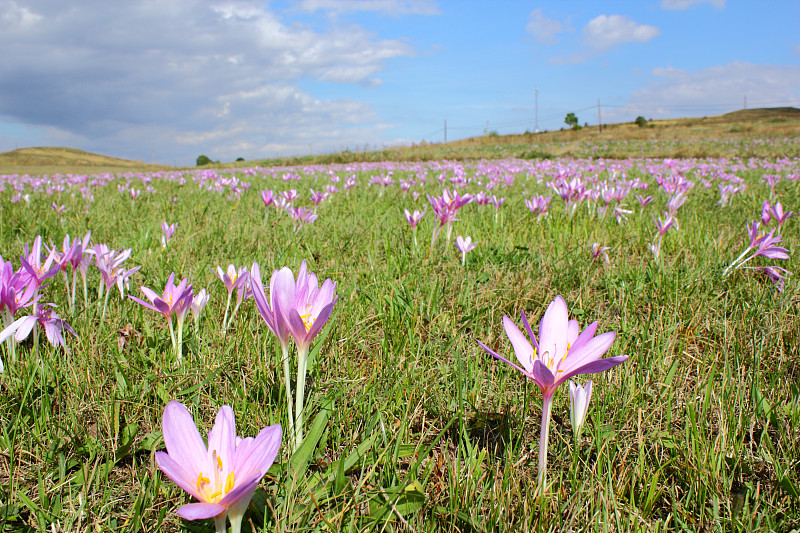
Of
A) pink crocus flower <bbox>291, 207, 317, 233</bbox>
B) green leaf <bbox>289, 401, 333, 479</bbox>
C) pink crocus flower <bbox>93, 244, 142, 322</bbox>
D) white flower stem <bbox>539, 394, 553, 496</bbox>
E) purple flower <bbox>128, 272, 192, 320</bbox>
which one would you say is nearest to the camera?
white flower stem <bbox>539, 394, 553, 496</bbox>

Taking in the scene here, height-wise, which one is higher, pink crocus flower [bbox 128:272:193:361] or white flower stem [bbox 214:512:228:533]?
pink crocus flower [bbox 128:272:193:361]

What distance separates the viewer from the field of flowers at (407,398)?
1023 mm

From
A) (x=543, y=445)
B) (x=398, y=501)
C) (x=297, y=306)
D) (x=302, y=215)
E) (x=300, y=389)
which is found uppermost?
(x=302, y=215)

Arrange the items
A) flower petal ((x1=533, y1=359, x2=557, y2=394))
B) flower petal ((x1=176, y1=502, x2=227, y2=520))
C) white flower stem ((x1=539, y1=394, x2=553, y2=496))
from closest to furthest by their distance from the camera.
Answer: flower petal ((x1=176, y1=502, x2=227, y2=520)) < flower petal ((x1=533, y1=359, x2=557, y2=394)) < white flower stem ((x1=539, y1=394, x2=553, y2=496))

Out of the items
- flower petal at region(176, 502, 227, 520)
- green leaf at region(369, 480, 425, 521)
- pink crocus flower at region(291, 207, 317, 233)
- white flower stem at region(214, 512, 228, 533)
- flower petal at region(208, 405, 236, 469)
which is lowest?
green leaf at region(369, 480, 425, 521)

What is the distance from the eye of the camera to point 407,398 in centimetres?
152

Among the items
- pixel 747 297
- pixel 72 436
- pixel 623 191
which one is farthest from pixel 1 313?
pixel 623 191

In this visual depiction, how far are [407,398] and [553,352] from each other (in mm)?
634

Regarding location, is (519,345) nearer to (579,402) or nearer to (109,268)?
(579,402)

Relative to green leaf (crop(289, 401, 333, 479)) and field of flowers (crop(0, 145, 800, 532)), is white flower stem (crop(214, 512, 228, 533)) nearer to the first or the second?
field of flowers (crop(0, 145, 800, 532))

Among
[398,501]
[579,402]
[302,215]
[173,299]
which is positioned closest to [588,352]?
[579,402]

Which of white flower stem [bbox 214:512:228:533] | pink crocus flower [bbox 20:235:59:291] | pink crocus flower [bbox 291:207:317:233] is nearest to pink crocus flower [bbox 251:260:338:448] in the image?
white flower stem [bbox 214:512:228:533]

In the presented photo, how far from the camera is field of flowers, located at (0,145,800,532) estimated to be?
1.02 m

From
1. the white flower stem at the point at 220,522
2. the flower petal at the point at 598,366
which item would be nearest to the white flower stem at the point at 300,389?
the white flower stem at the point at 220,522
